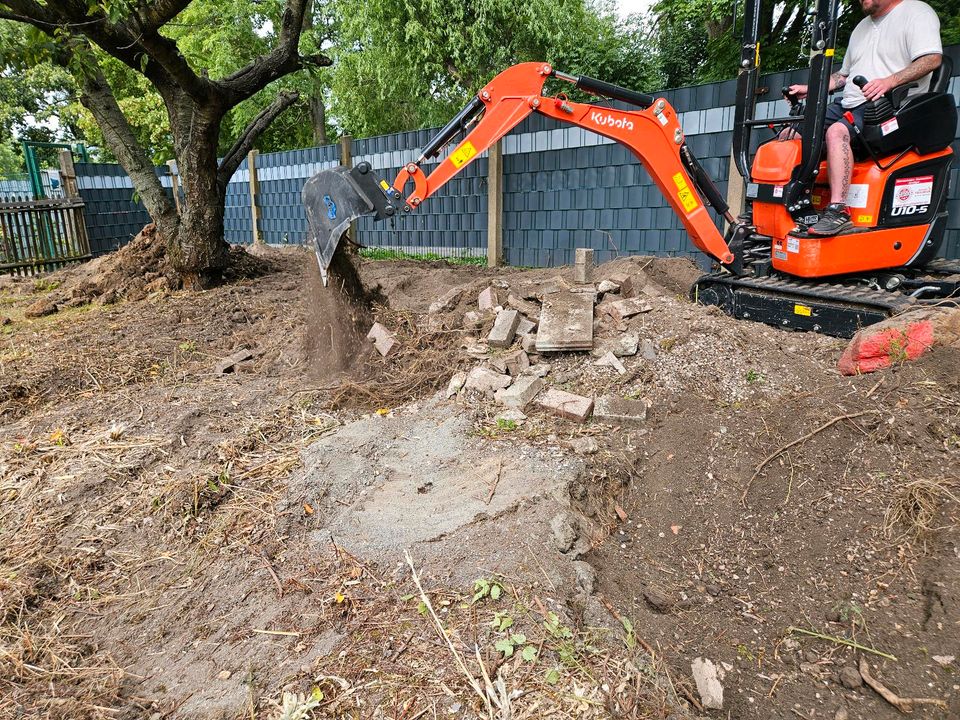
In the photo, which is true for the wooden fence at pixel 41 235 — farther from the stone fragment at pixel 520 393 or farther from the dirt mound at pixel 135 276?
the stone fragment at pixel 520 393

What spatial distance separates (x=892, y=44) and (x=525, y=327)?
10.0ft

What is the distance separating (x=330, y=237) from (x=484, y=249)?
528 centimetres

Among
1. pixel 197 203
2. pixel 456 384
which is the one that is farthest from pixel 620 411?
pixel 197 203

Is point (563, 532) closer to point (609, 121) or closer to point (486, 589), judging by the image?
point (486, 589)

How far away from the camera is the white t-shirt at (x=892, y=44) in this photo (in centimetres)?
400

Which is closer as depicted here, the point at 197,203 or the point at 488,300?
the point at 488,300

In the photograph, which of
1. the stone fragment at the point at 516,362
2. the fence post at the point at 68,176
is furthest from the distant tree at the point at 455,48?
the stone fragment at the point at 516,362

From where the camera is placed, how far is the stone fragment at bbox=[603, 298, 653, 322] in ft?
15.8

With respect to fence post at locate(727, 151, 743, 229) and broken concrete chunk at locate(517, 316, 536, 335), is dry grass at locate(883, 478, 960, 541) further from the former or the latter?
fence post at locate(727, 151, 743, 229)

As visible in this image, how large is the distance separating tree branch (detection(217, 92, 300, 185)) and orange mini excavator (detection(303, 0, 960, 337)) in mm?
5148

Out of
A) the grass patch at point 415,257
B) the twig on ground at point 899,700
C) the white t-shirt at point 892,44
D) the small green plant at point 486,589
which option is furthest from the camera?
the grass patch at point 415,257

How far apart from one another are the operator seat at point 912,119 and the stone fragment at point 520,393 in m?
2.81

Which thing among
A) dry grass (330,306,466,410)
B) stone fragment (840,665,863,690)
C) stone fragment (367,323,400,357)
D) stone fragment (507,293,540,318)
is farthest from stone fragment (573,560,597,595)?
stone fragment (367,323,400,357)

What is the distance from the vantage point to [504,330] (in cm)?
484
